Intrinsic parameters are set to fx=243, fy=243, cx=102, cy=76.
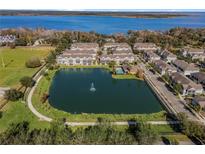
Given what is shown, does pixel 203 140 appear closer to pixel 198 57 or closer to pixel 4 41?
pixel 198 57

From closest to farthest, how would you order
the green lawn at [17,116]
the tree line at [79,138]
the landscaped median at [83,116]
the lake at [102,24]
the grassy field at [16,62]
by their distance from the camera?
the tree line at [79,138]
the green lawn at [17,116]
the landscaped median at [83,116]
the grassy field at [16,62]
the lake at [102,24]

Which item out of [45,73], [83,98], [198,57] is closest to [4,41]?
[45,73]

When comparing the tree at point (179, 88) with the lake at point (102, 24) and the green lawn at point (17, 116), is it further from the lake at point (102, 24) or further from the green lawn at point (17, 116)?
the lake at point (102, 24)

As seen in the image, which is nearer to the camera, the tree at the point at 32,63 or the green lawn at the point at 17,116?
the green lawn at the point at 17,116

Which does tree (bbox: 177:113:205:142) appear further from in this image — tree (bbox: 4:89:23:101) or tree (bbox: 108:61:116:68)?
tree (bbox: 108:61:116:68)

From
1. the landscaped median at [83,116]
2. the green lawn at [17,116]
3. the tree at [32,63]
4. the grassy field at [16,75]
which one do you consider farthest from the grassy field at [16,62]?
the landscaped median at [83,116]

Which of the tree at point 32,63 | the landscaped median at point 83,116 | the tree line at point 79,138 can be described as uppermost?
the tree line at point 79,138
